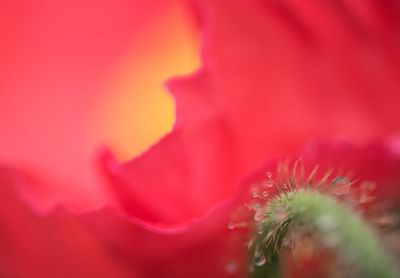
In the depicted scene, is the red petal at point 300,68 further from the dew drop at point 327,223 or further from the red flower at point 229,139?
the dew drop at point 327,223

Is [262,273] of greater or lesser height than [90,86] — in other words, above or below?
below

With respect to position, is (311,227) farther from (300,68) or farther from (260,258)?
(300,68)

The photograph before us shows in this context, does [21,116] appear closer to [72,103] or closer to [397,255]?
[72,103]

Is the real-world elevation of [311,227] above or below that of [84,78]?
below

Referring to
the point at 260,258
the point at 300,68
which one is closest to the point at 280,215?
the point at 260,258

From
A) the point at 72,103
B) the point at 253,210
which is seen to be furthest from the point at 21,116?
the point at 253,210

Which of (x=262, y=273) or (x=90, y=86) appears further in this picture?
(x=90, y=86)

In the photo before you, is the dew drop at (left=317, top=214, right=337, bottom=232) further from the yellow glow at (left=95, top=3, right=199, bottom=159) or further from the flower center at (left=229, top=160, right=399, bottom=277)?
the yellow glow at (left=95, top=3, right=199, bottom=159)
